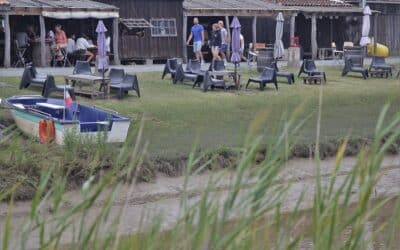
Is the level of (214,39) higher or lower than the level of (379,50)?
higher

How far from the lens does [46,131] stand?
14.0 meters

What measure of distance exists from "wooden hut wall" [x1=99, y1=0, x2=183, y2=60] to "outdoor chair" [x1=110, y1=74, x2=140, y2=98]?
33.0 ft

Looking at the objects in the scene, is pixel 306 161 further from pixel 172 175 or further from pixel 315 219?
pixel 315 219

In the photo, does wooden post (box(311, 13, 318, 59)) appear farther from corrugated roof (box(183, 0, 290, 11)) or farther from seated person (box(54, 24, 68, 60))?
seated person (box(54, 24, 68, 60))

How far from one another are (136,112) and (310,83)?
27.1 feet

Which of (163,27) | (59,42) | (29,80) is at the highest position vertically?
(163,27)

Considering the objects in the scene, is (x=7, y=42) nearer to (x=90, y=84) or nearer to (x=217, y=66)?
(x=90, y=84)

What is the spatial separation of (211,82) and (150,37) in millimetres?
9040

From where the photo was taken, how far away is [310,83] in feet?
83.6

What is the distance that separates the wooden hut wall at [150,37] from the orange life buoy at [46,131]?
16.8 metres

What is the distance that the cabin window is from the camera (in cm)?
3161

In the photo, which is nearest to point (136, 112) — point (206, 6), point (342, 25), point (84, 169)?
point (84, 169)

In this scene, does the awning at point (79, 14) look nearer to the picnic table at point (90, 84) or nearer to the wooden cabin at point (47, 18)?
the wooden cabin at point (47, 18)

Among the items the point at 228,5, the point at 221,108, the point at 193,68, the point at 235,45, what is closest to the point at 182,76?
the point at 193,68
